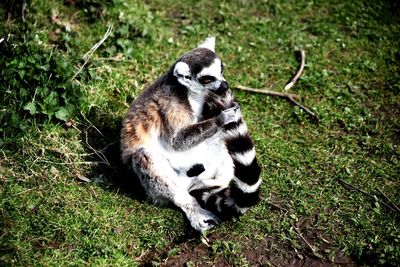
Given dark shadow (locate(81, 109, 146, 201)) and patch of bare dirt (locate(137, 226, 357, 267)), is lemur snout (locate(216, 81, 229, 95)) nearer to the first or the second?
dark shadow (locate(81, 109, 146, 201))

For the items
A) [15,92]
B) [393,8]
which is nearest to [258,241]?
[15,92]

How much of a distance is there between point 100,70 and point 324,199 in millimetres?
3069

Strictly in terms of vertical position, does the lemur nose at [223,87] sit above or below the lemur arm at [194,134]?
above

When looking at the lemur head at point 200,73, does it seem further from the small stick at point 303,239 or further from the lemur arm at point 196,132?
the small stick at point 303,239

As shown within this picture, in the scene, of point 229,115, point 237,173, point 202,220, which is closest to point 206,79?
point 229,115

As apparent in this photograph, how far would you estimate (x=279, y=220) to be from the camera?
4.53 meters

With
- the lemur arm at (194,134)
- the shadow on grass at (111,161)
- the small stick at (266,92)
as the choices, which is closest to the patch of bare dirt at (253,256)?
the shadow on grass at (111,161)

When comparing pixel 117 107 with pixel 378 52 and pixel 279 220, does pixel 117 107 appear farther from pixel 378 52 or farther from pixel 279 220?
pixel 378 52

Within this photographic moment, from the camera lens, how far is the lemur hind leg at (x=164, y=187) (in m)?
4.37

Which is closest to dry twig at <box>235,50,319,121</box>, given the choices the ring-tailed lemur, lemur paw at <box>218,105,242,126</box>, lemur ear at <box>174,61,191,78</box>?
the ring-tailed lemur

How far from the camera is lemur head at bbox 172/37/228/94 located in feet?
15.0

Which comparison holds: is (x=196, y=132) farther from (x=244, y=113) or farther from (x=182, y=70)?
(x=244, y=113)

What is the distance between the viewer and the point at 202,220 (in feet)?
14.2

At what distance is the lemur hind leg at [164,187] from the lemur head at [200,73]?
77 cm
